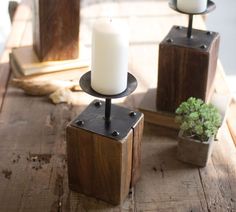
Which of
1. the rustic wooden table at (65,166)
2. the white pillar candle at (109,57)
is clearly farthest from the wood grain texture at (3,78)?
the white pillar candle at (109,57)

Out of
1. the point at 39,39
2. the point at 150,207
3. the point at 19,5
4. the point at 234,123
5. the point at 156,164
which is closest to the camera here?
the point at 150,207

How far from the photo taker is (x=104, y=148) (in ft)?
2.92

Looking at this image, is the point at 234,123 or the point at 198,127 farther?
the point at 234,123

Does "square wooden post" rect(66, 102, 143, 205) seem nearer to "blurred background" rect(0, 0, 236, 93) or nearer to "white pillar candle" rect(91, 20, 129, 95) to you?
"white pillar candle" rect(91, 20, 129, 95)

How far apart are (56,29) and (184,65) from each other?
14.2 inches

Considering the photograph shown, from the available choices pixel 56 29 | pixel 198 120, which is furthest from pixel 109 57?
pixel 56 29

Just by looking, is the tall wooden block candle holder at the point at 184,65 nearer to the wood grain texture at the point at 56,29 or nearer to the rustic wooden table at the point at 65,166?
the rustic wooden table at the point at 65,166

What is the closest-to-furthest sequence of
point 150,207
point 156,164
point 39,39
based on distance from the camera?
point 150,207 → point 156,164 → point 39,39

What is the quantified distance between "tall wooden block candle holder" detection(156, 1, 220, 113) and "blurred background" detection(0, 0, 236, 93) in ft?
3.12

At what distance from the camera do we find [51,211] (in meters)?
0.92

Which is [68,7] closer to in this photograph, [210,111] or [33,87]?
[33,87]

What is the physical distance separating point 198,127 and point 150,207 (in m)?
0.19

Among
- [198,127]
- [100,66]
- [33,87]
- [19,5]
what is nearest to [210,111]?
[198,127]

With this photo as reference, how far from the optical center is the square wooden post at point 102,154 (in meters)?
0.89
